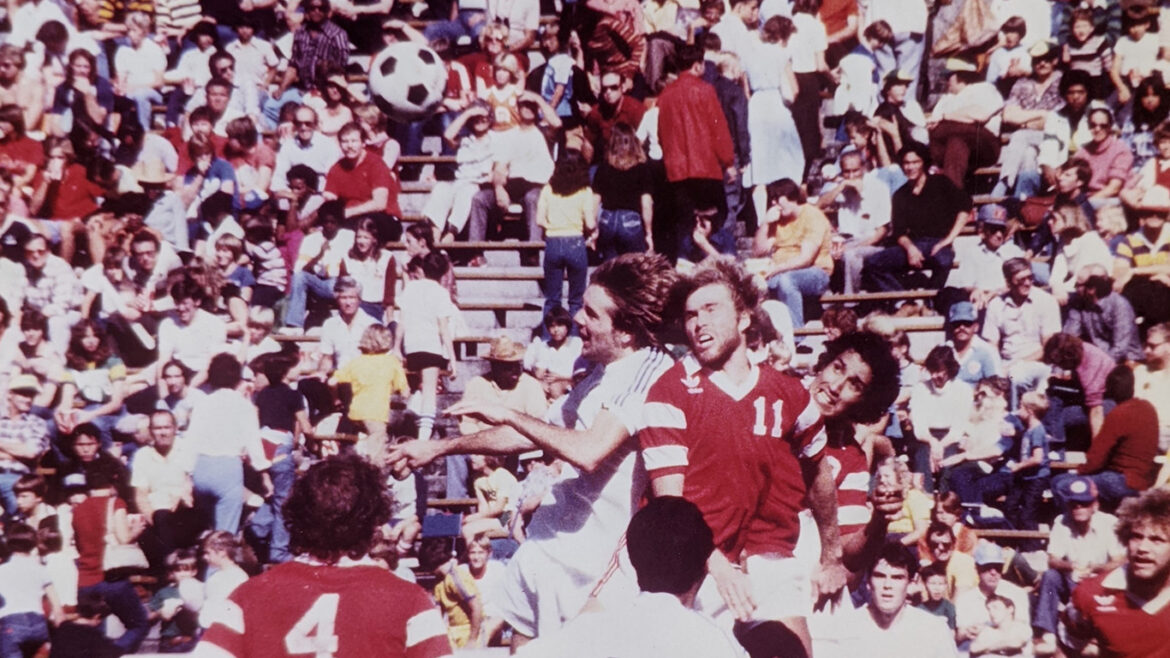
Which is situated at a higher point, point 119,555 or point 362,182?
point 362,182

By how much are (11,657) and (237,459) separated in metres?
1.33

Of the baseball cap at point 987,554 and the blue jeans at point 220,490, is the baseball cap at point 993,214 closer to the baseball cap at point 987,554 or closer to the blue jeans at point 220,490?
the baseball cap at point 987,554

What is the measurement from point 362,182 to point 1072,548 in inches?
164

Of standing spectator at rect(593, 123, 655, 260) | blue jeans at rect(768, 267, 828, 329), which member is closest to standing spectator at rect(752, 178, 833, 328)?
blue jeans at rect(768, 267, 828, 329)

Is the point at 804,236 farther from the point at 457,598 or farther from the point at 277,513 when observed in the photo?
the point at 277,513

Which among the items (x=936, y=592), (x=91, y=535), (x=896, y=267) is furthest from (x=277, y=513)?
(x=896, y=267)

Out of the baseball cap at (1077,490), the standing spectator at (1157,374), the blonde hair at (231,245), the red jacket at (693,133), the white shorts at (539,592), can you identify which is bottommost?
the baseball cap at (1077,490)

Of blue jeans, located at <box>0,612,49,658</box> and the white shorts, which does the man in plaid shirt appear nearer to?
blue jeans, located at <box>0,612,49,658</box>

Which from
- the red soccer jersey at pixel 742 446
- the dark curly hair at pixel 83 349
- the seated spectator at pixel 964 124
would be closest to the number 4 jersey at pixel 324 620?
the red soccer jersey at pixel 742 446

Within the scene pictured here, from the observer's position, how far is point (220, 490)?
7.27m

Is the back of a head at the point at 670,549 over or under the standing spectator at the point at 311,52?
under

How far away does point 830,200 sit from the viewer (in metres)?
8.05

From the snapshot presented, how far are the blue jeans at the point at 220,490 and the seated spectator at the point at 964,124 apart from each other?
3.92m

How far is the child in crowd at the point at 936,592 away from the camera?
665 centimetres
